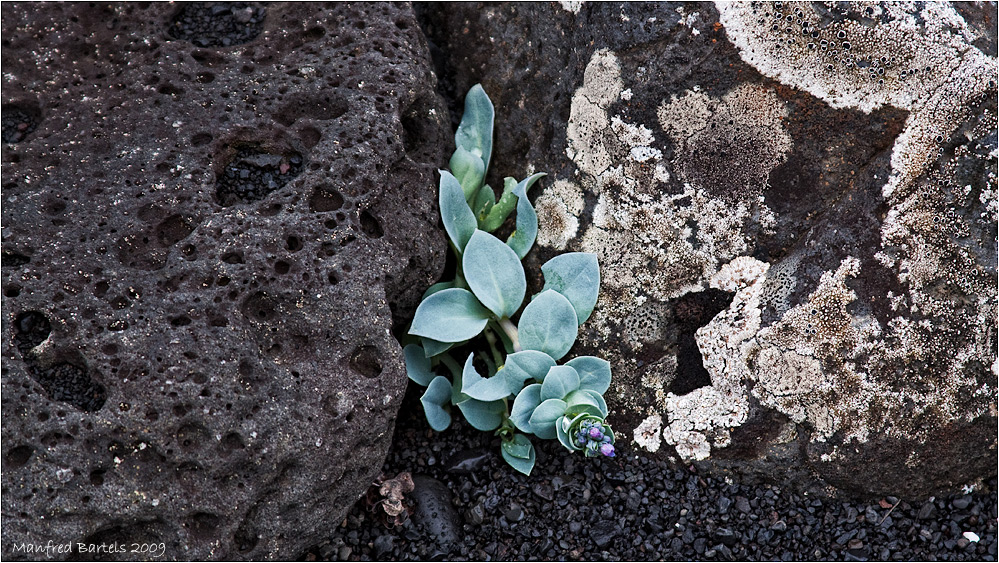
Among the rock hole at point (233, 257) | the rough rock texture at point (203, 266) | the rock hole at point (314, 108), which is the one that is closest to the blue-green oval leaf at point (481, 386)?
the rough rock texture at point (203, 266)

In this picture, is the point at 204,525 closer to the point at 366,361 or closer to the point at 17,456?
the point at 17,456

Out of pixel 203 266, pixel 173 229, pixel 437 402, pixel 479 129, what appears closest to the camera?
pixel 203 266

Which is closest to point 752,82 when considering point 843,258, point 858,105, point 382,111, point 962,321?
point 858,105

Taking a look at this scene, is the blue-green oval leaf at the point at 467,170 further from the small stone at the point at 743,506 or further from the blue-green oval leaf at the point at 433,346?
the small stone at the point at 743,506

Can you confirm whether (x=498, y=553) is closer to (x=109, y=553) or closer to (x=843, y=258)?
(x=109, y=553)

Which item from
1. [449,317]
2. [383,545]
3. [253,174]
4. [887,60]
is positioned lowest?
[383,545]

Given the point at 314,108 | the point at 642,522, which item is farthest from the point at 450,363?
the point at 314,108
